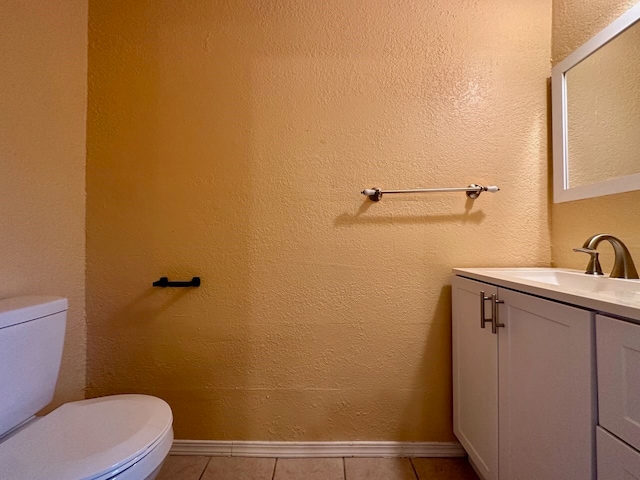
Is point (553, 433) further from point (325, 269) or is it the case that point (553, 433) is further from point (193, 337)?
point (193, 337)

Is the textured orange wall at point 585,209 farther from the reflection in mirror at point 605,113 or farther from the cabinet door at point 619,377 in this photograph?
the cabinet door at point 619,377

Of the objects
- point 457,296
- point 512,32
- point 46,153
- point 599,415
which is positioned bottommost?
point 599,415

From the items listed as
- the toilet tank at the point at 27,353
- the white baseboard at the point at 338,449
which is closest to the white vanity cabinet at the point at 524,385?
the white baseboard at the point at 338,449

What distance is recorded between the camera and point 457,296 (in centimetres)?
120

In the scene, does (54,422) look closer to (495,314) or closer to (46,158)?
(46,158)

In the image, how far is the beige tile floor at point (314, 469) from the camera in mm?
1148

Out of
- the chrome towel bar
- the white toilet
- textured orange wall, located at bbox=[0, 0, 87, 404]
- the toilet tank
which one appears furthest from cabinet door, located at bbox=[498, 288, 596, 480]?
textured orange wall, located at bbox=[0, 0, 87, 404]

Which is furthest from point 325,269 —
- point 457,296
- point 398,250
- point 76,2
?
point 76,2

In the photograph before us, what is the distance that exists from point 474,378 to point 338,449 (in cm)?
64

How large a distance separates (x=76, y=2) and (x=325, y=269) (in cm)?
158

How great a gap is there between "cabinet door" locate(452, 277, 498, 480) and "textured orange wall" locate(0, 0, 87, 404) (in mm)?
1600

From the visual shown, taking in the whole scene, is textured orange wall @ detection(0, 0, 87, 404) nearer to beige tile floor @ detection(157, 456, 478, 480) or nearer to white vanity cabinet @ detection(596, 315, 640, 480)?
beige tile floor @ detection(157, 456, 478, 480)

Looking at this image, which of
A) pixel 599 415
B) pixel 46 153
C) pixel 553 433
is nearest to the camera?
pixel 599 415

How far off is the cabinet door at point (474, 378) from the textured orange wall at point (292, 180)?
10cm
